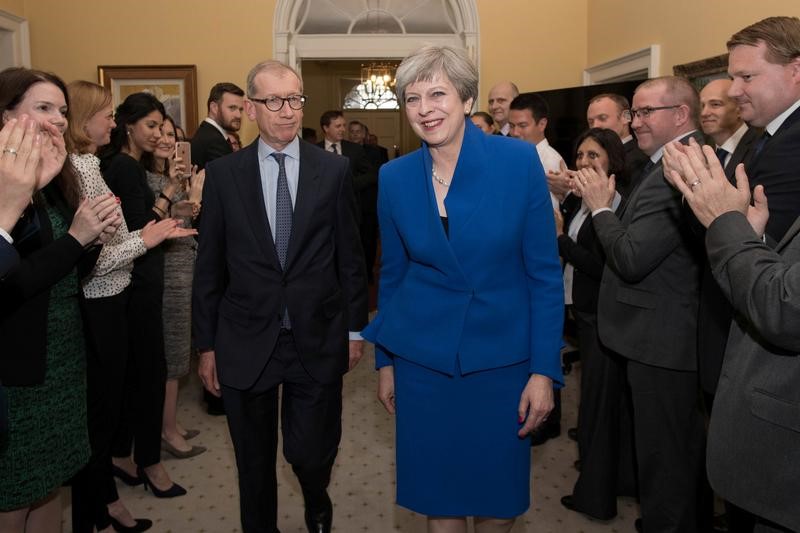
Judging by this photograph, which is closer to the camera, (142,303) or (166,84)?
(142,303)

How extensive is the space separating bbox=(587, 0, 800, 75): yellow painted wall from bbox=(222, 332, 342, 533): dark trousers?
3.77 meters

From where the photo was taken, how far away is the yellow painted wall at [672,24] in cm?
478

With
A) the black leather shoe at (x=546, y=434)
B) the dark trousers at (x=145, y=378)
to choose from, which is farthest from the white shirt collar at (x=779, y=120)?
the dark trousers at (x=145, y=378)

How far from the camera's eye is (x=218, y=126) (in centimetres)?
464

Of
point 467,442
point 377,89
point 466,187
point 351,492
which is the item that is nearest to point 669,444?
point 467,442

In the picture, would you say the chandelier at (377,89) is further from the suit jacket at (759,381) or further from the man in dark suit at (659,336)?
the suit jacket at (759,381)

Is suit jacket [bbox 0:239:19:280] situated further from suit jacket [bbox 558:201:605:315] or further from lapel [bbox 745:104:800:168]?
suit jacket [bbox 558:201:605:315]

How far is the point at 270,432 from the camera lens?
8.46ft

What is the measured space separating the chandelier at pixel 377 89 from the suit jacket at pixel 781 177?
1064 cm

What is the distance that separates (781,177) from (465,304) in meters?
0.96

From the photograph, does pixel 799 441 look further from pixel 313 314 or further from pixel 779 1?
pixel 779 1

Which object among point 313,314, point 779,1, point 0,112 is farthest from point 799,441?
point 779,1

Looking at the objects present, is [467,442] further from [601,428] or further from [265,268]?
[601,428]

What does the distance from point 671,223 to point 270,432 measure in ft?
5.44
